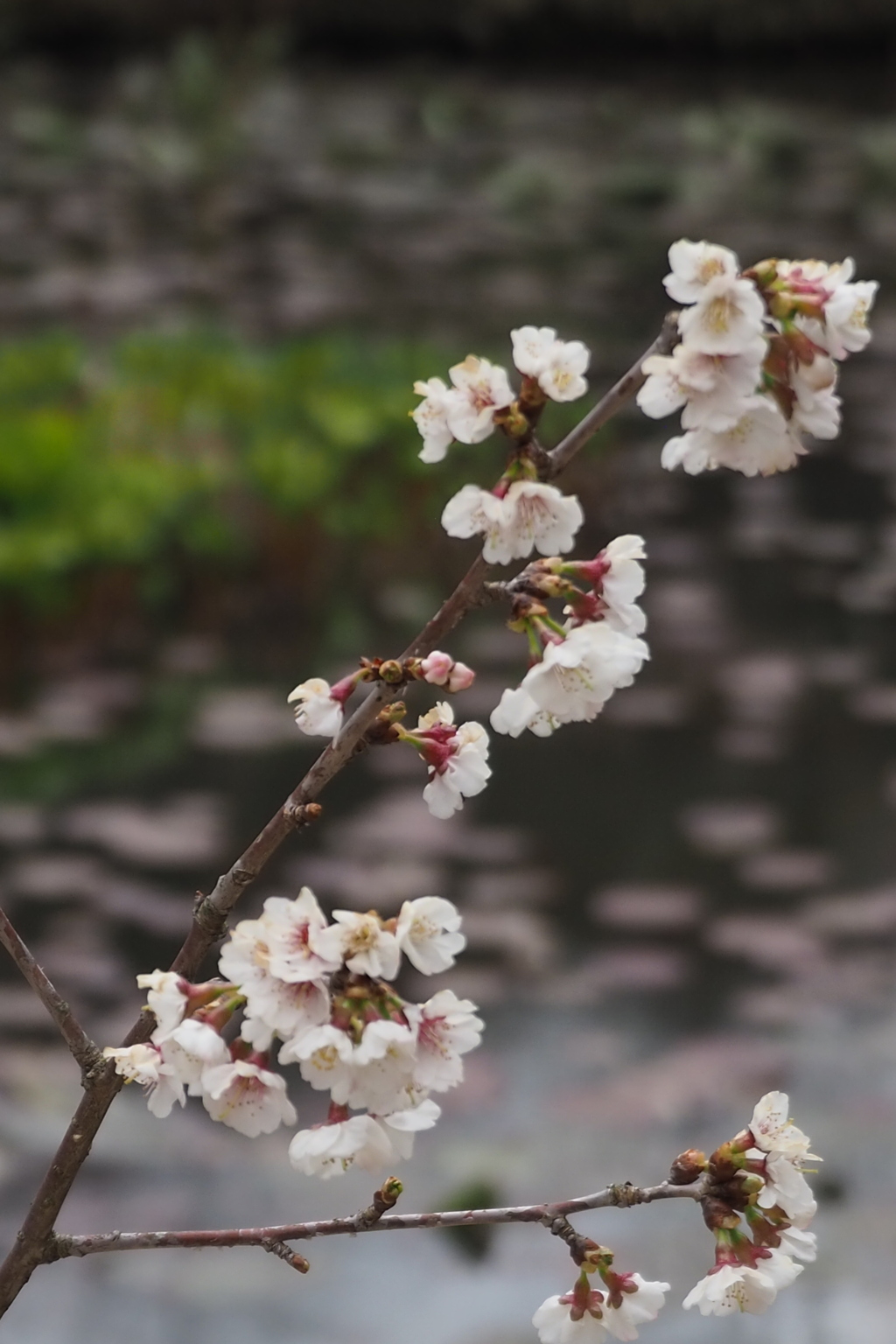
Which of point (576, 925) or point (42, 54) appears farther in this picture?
point (42, 54)

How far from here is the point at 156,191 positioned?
621 centimetres

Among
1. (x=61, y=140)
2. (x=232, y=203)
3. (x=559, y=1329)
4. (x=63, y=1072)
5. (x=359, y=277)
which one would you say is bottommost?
(x=559, y=1329)

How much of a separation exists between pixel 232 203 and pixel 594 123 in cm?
205

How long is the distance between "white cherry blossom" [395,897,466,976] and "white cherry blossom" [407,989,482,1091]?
0.06 feet

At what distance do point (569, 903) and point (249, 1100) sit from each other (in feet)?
4.83

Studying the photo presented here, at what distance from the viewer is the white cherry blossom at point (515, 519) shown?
0.57 metres

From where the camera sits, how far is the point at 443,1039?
23.5 inches

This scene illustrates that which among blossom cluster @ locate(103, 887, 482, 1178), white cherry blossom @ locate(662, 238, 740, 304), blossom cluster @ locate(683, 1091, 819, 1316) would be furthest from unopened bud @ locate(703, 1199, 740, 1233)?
white cherry blossom @ locate(662, 238, 740, 304)

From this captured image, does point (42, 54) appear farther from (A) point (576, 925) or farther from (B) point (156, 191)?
(A) point (576, 925)

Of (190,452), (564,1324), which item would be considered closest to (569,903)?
(190,452)

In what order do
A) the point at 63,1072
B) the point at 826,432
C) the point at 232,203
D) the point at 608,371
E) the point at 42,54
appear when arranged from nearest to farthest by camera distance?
1. the point at 826,432
2. the point at 63,1072
3. the point at 608,371
4. the point at 232,203
5. the point at 42,54

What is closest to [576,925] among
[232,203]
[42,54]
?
Answer: [232,203]

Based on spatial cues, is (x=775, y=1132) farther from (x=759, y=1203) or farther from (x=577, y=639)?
(x=577, y=639)

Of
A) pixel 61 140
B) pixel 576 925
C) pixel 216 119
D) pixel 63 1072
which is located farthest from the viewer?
pixel 61 140
